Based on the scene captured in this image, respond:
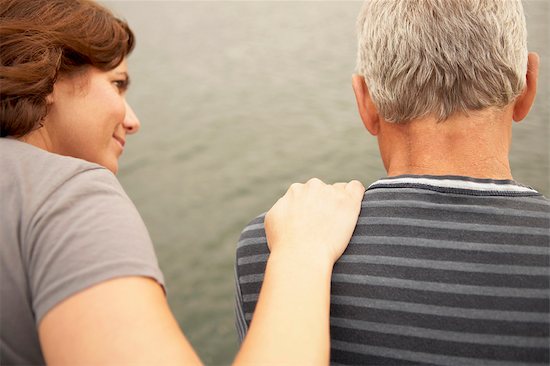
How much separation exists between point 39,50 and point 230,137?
4690 millimetres

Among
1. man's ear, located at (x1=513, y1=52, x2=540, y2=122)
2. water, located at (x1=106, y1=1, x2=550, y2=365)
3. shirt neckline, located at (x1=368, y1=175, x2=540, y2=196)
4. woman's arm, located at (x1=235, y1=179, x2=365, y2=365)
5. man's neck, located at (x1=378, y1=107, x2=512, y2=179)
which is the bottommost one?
water, located at (x1=106, y1=1, x2=550, y2=365)

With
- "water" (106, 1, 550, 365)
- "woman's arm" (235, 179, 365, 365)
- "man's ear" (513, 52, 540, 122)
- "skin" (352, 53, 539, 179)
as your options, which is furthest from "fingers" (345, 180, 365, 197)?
"water" (106, 1, 550, 365)

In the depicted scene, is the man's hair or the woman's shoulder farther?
the man's hair

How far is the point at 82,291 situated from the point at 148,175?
4.65 metres

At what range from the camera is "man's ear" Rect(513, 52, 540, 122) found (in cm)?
167

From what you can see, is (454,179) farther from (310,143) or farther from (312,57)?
(312,57)

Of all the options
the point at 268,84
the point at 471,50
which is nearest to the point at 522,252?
the point at 471,50

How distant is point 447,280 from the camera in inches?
51.2

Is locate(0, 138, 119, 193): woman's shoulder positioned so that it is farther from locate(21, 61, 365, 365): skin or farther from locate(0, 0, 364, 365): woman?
locate(21, 61, 365, 365): skin

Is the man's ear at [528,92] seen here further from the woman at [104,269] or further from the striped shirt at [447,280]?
the woman at [104,269]

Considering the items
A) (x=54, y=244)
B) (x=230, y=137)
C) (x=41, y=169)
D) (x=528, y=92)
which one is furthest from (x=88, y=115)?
(x=230, y=137)

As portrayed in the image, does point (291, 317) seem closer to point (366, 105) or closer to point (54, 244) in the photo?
point (54, 244)

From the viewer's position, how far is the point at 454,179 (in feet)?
4.75

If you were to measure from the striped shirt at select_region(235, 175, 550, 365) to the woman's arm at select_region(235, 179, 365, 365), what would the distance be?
0.07m
